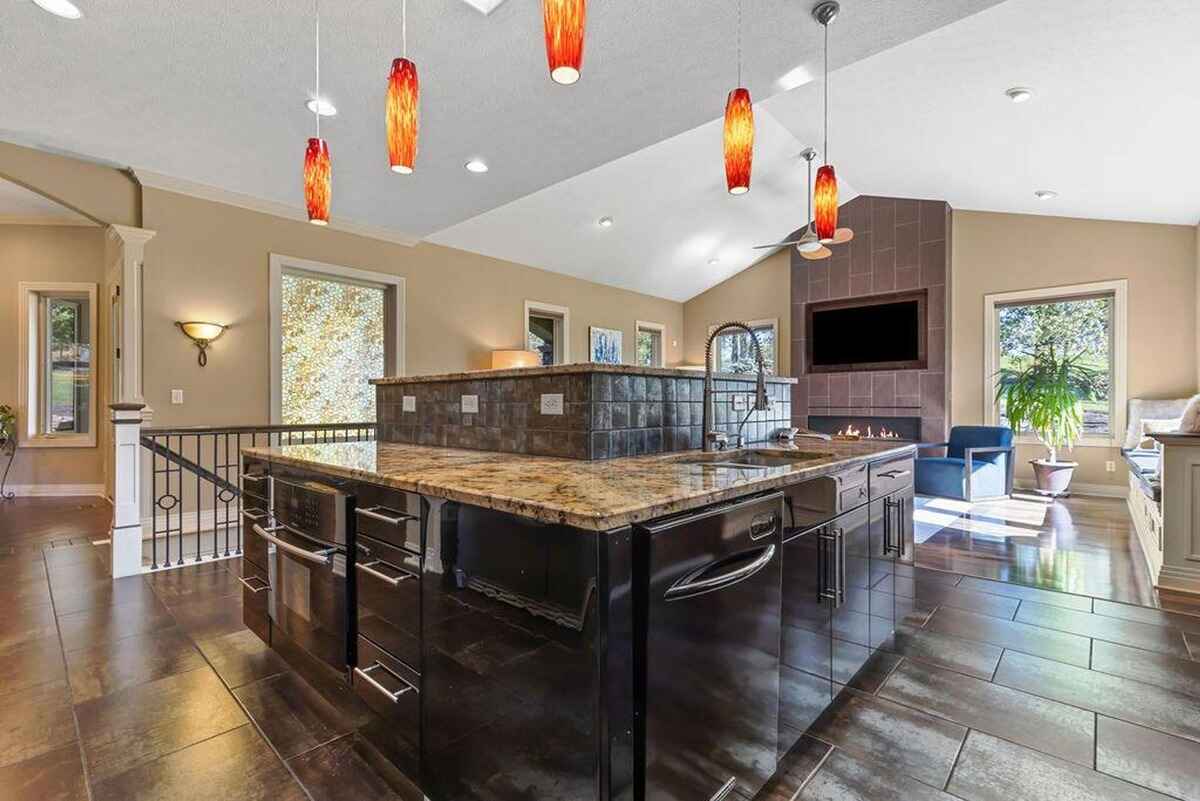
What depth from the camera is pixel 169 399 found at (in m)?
4.17

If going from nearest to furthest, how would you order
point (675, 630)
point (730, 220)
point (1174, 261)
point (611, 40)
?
point (675, 630), point (611, 40), point (1174, 261), point (730, 220)

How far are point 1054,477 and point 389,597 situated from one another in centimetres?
666

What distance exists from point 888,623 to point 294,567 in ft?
7.15

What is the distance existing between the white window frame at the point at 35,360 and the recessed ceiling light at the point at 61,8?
16.0ft

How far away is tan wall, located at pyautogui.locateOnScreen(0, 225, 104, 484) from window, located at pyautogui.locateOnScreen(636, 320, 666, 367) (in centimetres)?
663

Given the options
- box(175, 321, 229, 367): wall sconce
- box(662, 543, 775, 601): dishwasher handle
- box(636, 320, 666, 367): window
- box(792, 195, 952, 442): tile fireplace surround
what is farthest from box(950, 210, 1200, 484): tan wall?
box(175, 321, 229, 367): wall sconce

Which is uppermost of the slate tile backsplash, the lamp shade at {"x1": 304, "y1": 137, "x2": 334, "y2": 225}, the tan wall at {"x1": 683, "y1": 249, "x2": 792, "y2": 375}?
the tan wall at {"x1": 683, "y1": 249, "x2": 792, "y2": 375}

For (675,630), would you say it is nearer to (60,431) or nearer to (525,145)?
(525,145)

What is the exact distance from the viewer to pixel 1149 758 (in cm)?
156

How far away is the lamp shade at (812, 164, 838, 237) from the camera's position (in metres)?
2.61

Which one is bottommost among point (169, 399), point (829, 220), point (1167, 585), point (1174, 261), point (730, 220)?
point (1167, 585)

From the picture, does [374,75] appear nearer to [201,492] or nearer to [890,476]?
[890,476]

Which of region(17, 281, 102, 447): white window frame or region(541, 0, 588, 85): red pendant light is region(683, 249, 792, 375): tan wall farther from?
region(17, 281, 102, 447): white window frame

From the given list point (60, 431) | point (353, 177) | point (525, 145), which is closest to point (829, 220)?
point (525, 145)
